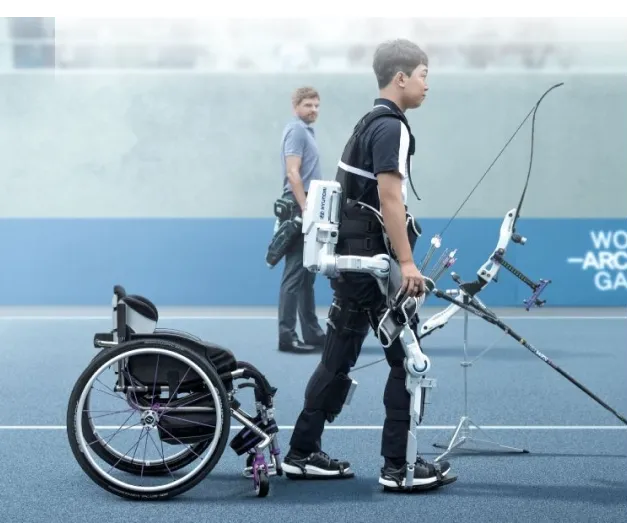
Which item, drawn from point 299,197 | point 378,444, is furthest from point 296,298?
point 378,444

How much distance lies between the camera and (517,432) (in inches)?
234

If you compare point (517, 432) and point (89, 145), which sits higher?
point (89, 145)

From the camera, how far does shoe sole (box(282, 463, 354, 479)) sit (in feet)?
15.9

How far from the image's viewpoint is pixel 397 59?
182 inches

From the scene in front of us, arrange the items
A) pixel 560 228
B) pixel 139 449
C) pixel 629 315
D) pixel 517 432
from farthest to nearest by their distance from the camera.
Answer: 1. pixel 560 228
2. pixel 517 432
3. pixel 139 449
4. pixel 629 315

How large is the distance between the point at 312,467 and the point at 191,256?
7.61 metres

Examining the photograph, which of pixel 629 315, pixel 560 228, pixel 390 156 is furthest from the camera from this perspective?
pixel 560 228

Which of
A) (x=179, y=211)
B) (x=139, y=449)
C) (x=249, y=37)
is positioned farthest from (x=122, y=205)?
(x=139, y=449)

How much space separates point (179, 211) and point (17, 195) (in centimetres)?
179

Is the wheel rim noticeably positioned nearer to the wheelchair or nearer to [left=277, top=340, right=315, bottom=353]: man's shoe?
the wheelchair

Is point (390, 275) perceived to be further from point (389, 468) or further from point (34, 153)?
point (34, 153)

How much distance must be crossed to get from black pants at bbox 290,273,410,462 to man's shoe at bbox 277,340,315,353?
391 cm

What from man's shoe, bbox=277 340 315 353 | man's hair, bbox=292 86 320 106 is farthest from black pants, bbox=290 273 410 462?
man's hair, bbox=292 86 320 106

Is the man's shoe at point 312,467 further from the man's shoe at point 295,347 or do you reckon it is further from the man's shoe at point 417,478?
the man's shoe at point 295,347
